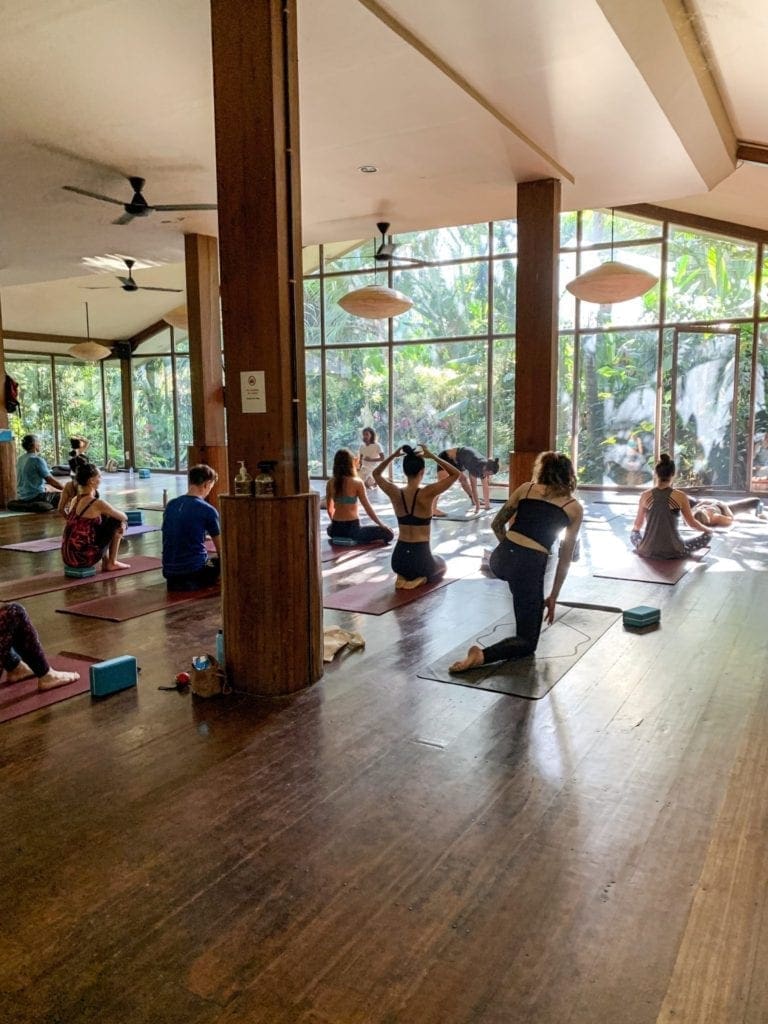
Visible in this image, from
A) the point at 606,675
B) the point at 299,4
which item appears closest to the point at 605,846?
the point at 606,675

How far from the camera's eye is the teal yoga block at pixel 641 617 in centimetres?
415

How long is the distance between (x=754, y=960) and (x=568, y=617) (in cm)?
281

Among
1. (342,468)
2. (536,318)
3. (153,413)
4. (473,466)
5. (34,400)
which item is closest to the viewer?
(536,318)

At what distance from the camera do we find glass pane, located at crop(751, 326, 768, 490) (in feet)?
33.4

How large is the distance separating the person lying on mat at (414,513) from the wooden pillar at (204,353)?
10.9 feet

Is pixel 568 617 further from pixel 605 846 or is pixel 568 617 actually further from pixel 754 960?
pixel 754 960

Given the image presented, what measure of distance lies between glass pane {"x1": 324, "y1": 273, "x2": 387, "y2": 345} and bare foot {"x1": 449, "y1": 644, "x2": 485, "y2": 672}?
31.5 feet

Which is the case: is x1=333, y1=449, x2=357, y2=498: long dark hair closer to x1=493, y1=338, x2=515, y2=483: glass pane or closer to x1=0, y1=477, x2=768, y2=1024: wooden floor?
x1=0, y1=477, x2=768, y2=1024: wooden floor

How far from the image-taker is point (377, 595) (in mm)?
4980

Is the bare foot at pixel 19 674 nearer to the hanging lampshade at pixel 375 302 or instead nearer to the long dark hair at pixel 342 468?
the long dark hair at pixel 342 468

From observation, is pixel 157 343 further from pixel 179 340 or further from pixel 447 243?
pixel 447 243

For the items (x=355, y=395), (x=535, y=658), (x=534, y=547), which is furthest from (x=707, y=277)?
(x=535, y=658)

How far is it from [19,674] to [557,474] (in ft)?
8.92

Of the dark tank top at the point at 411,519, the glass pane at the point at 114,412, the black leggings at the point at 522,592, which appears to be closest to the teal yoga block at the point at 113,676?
the black leggings at the point at 522,592
